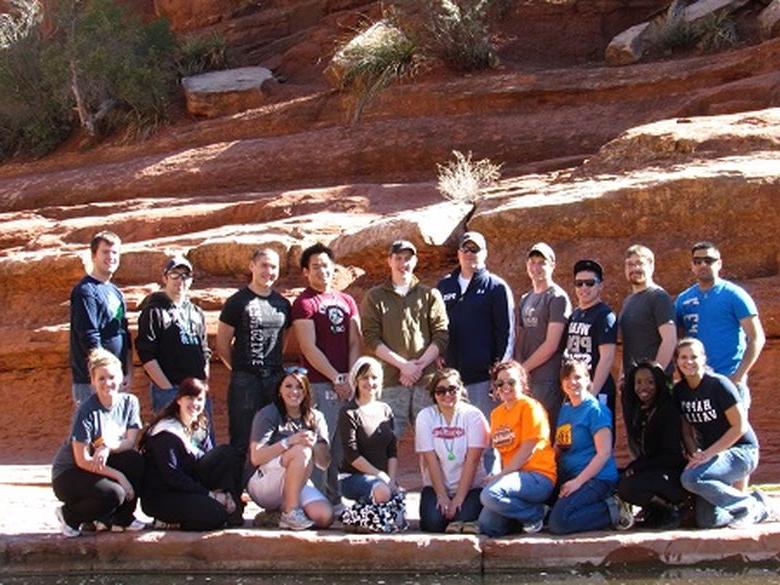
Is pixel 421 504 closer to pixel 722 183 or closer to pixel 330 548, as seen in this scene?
pixel 330 548

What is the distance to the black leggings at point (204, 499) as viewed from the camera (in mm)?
7730

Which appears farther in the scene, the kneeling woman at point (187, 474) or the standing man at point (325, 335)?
the standing man at point (325, 335)

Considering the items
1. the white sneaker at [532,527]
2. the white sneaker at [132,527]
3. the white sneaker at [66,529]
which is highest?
the white sneaker at [66,529]

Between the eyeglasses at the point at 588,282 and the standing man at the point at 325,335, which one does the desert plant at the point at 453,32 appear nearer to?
the standing man at the point at 325,335

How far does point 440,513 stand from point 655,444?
1.47 metres

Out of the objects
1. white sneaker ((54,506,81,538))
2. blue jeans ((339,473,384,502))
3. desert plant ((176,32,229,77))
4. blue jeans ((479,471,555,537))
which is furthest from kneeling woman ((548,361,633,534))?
desert plant ((176,32,229,77))

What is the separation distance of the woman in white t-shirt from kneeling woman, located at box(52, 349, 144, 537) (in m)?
1.90

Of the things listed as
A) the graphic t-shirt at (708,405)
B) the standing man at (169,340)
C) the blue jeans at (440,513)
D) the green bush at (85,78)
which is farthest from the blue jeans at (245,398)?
the green bush at (85,78)

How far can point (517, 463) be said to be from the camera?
780 centimetres

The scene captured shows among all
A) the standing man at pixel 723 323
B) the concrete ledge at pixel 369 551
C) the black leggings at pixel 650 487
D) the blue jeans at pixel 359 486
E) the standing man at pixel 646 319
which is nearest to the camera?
the concrete ledge at pixel 369 551

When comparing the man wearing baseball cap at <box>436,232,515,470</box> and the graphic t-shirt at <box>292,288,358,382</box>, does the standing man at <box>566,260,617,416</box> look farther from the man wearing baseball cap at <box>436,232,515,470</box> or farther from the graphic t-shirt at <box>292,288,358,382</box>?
the graphic t-shirt at <box>292,288,358,382</box>

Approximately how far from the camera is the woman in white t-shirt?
308 inches

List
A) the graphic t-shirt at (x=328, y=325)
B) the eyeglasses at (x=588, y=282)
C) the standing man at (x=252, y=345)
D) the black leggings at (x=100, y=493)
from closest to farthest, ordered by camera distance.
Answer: the black leggings at (x=100, y=493)
the eyeglasses at (x=588, y=282)
the standing man at (x=252, y=345)
the graphic t-shirt at (x=328, y=325)

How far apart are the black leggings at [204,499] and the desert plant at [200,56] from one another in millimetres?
16095
